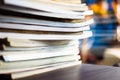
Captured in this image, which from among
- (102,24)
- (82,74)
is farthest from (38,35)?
(102,24)

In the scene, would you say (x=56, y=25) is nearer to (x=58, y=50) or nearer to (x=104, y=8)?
(x=58, y=50)

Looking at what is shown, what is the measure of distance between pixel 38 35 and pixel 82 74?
0.48 ft

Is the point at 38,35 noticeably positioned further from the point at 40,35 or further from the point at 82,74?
the point at 82,74

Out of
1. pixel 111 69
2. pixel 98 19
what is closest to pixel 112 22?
pixel 98 19

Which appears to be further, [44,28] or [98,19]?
[98,19]

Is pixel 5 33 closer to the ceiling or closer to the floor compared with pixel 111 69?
closer to the ceiling

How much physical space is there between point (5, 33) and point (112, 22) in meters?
5.00

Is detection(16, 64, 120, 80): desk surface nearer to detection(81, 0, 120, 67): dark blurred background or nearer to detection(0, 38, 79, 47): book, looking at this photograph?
detection(0, 38, 79, 47): book

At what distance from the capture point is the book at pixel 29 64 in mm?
490

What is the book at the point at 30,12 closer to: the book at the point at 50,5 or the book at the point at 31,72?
the book at the point at 50,5

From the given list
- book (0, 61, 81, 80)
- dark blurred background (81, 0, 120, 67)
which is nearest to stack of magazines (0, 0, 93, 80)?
book (0, 61, 81, 80)

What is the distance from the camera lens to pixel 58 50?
0.64 metres

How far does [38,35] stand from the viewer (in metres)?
0.57

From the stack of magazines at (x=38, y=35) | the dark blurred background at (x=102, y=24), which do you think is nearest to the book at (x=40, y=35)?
the stack of magazines at (x=38, y=35)
